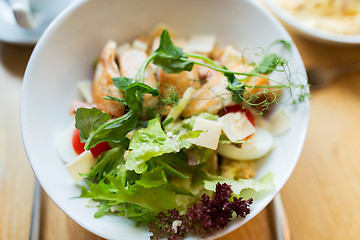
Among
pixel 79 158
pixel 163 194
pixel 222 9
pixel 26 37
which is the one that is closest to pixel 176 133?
pixel 163 194

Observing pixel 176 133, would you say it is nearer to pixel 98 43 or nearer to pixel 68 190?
pixel 68 190

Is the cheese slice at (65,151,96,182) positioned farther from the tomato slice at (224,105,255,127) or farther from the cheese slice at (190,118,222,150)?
the tomato slice at (224,105,255,127)

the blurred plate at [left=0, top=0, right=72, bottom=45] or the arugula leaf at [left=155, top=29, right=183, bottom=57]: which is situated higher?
the arugula leaf at [left=155, top=29, right=183, bottom=57]

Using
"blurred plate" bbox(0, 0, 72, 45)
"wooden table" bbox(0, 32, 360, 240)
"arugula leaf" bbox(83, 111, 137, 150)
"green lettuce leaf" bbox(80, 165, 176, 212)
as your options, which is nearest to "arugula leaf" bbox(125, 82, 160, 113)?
"arugula leaf" bbox(83, 111, 137, 150)

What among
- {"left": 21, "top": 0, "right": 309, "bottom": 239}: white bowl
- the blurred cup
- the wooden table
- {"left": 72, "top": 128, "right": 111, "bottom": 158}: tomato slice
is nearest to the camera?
{"left": 21, "top": 0, "right": 309, "bottom": 239}: white bowl

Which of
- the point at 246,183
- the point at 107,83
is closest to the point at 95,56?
the point at 107,83

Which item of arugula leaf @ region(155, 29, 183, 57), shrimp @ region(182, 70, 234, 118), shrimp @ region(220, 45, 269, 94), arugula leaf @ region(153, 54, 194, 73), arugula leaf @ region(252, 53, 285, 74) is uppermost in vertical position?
arugula leaf @ region(155, 29, 183, 57)
